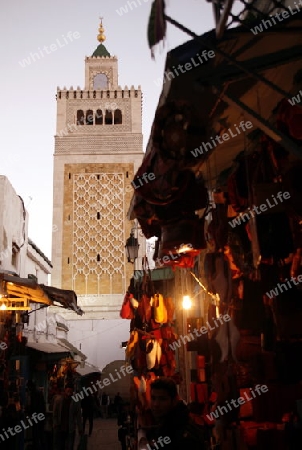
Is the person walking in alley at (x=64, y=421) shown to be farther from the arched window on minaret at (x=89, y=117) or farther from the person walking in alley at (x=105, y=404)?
the arched window on minaret at (x=89, y=117)

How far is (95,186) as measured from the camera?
999 inches

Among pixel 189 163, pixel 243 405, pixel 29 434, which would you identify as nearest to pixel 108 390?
pixel 29 434

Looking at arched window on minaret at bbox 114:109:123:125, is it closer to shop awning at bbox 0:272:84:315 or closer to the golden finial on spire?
the golden finial on spire

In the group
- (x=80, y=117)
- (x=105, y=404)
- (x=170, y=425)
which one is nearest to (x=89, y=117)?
(x=80, y=117)

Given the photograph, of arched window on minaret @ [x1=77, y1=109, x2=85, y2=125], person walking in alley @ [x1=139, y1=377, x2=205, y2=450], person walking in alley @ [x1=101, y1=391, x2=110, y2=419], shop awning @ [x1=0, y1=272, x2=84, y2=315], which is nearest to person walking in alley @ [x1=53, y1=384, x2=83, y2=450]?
shop awning @ [x1=0, y1=272, x2=84, y2=315]

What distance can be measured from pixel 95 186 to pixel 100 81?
8.32 m

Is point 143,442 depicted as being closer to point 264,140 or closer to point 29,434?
point 264,140

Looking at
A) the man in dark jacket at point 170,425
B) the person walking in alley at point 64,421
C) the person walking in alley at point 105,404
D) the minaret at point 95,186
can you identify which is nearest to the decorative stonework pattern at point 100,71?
the minaret at point 95,186

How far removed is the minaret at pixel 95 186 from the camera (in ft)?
77.0

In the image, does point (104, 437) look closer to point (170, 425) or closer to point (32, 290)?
point (32, 290)

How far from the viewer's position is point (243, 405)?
3354 mm

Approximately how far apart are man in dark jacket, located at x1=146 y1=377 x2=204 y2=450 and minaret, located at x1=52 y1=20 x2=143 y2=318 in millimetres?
20573

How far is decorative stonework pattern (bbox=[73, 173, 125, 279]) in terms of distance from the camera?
23797 mm

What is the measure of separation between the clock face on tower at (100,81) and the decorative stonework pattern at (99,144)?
4.66 meters
